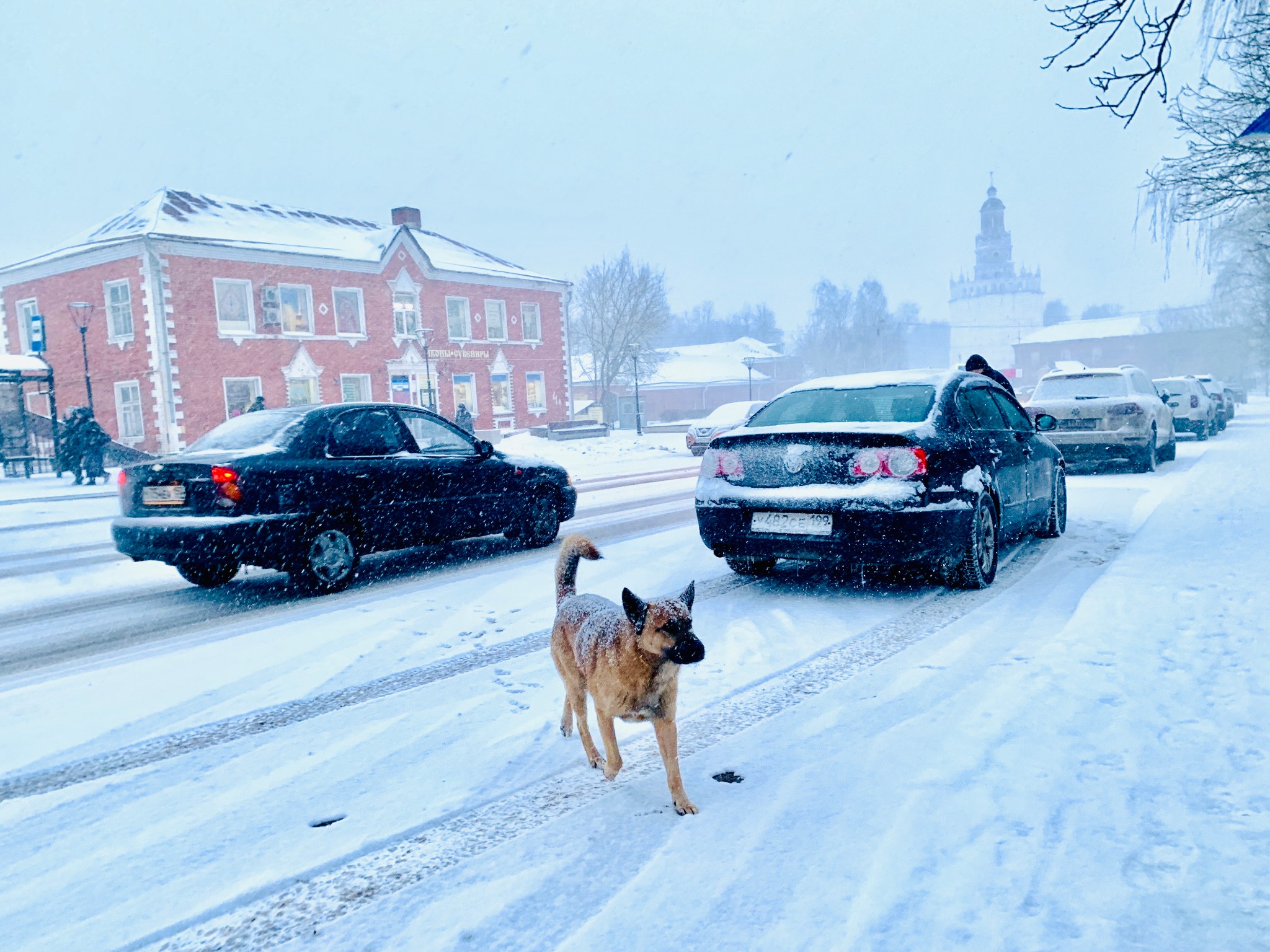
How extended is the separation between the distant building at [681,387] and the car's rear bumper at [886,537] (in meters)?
54.4

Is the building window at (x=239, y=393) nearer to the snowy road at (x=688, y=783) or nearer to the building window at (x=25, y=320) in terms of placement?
the building window at (x=25, y=320)

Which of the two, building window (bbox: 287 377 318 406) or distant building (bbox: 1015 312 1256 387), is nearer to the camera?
building window (bbox: 287 377 318 406)

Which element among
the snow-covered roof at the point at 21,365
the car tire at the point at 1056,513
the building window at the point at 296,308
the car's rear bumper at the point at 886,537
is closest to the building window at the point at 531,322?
the building window at the point at 296,308

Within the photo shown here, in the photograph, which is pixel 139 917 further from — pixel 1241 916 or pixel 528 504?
pixel 528 504

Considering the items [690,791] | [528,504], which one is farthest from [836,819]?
[528,504]

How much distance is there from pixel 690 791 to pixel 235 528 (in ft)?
15.6

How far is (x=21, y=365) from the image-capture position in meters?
24.6

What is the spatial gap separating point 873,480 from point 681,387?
68.5 meters

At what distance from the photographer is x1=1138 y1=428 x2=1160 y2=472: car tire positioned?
1380 cm

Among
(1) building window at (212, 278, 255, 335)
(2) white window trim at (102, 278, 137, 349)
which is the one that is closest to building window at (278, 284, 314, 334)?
(1) building window at (212, 278, 255, 335)

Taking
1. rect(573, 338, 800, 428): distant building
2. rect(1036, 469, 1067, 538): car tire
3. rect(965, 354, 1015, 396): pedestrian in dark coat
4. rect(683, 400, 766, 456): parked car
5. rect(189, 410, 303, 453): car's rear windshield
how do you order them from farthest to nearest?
rect(573, 338, 800, 428): distant building < rect(683, 400, 766, 456): parked car < rect(965, 354, 1015, 396): pedestrian in dark coat < rect(1036, 469, 1067, 538): car tire < rect(189, 410, 303, 453): car's rear windshield

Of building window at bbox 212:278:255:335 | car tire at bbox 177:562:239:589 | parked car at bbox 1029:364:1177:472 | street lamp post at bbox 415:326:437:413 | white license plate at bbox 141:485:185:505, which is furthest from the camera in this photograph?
street lamp post at bbox 415:326:437:413

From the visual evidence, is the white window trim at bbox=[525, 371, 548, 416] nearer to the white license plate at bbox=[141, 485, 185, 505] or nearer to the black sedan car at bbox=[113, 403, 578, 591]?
the black sedan car at bbox=[113, 403, 578, 591]

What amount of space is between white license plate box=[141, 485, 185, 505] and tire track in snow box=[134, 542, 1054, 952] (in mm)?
4731
